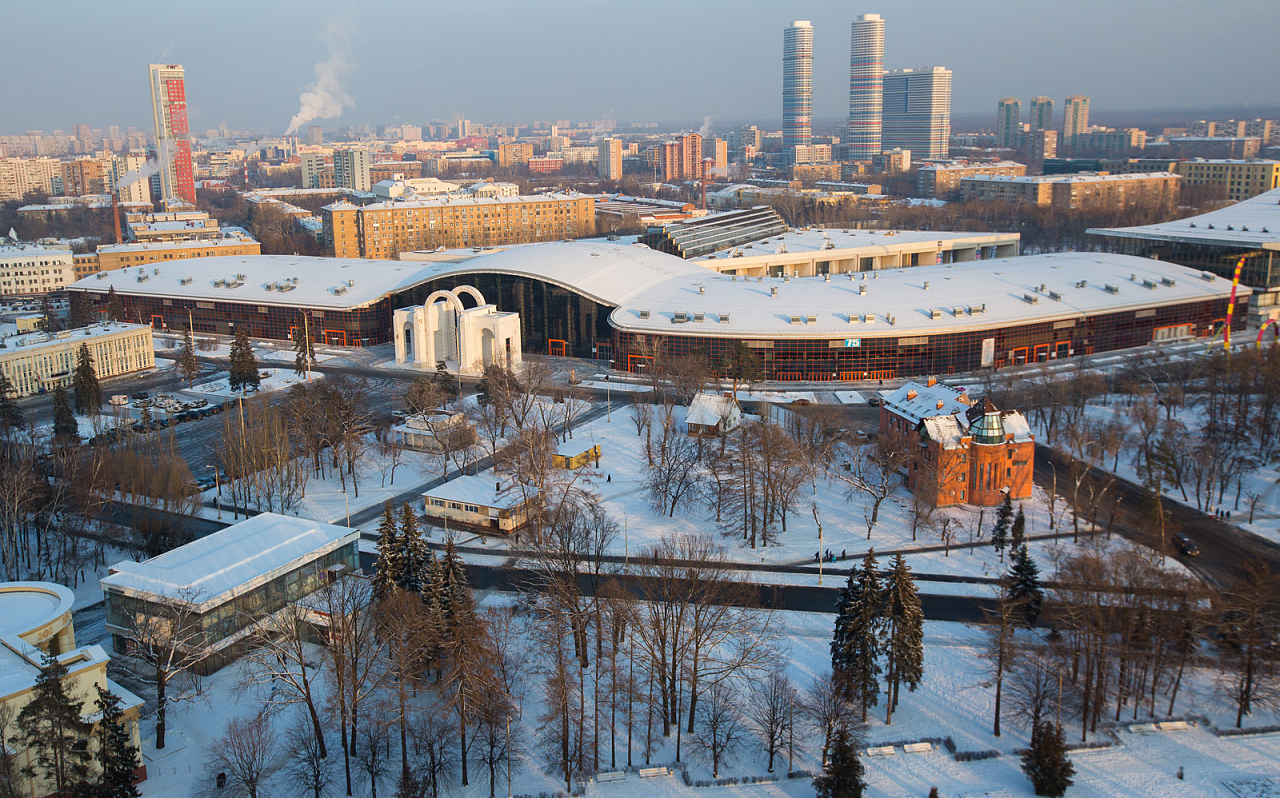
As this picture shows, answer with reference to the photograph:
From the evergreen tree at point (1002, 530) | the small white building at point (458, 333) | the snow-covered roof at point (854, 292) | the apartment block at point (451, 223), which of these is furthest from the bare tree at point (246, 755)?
the apartment block at point (451, 223)

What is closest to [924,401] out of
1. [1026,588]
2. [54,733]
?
[1026,588]

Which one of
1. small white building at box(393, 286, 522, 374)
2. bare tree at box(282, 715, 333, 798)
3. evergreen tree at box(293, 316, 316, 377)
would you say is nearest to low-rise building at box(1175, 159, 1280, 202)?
small white building at box(393, 286, 522, 374)

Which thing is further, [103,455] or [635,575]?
[103,455]

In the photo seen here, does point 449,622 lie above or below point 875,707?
above

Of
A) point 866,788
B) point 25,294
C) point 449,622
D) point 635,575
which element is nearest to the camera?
point 866,788

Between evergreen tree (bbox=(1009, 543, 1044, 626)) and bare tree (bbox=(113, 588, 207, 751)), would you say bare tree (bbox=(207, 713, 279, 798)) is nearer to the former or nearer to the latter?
bare tree (bbox=(113, 588, 207, 751))

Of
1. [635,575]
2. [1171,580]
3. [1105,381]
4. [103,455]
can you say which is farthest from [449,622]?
[1105,381]

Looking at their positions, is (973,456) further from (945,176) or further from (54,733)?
(945,176)

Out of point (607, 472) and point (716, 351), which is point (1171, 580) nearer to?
point (607, 472)
